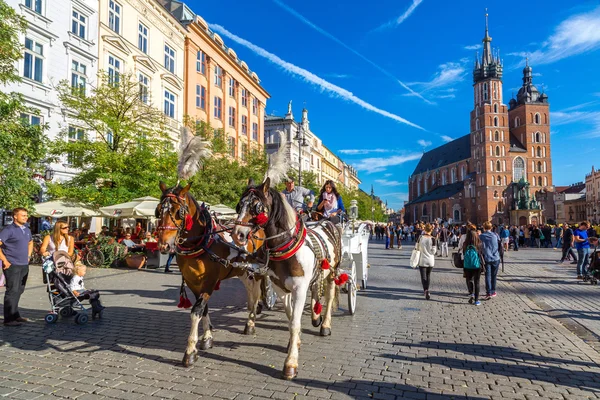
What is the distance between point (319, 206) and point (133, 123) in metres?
12.4

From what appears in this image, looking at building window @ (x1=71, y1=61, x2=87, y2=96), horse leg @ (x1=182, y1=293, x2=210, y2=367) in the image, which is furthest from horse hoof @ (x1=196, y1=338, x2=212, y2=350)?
building window @ (x1=71, y1=61, x2=87, y2=96)

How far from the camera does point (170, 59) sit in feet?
97.8

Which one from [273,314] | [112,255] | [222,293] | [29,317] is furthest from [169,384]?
[112,255]

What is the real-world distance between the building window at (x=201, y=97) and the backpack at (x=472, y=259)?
28.5 meters

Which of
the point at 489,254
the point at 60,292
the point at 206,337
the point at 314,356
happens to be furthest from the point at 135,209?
the point at 489,254

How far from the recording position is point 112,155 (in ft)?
49.5

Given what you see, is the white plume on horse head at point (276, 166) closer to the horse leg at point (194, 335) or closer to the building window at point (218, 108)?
the horse leg at point (194, 335)

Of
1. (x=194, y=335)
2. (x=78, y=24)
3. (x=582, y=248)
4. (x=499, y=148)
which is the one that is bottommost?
(x=194, y=335)

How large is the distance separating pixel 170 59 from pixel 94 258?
2028 centimetres

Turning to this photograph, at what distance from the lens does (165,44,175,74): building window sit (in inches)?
1153

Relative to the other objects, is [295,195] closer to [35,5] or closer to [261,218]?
[261,218]

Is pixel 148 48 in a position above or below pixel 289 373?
above

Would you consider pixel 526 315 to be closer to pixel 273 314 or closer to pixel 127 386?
pixel 273 314

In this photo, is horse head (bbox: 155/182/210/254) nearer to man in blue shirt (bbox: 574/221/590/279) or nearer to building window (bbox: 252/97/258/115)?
man in blue shirt (bbox: 574/221/590/279)
